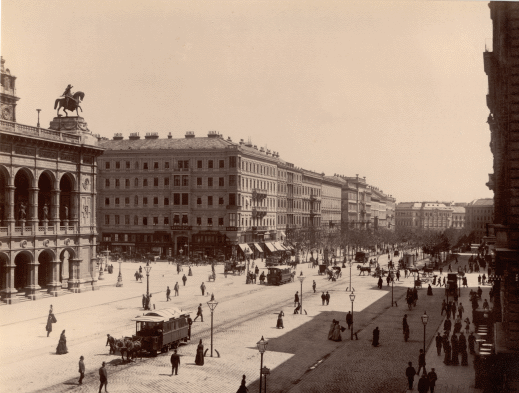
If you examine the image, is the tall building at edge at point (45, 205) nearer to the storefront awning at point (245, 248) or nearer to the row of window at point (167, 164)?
the row of window at point (167, 164)

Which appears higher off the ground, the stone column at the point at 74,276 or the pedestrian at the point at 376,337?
the stone column at the point at 74,276

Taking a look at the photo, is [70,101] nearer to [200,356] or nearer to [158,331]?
[158,331]

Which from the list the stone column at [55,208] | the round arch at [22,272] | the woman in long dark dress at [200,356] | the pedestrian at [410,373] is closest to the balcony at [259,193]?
the stone column at [55,208]

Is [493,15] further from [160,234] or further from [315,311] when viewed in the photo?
[160,234]

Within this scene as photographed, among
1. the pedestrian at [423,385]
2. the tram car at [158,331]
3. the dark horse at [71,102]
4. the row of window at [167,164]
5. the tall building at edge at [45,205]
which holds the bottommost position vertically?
the pedestrian at [423,385]

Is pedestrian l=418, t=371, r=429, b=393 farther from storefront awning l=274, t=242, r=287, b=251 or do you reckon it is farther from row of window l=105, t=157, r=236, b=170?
storefront awning l=274, t=242, r=287, b=251

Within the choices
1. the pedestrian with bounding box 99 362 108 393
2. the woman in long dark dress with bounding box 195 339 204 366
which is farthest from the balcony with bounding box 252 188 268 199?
the pedestrian with bounding box 99 362 108 393

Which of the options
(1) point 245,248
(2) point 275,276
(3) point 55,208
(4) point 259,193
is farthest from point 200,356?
(4) point 259,193

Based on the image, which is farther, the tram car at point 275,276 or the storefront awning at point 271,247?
the storefront awning at point 271,247
